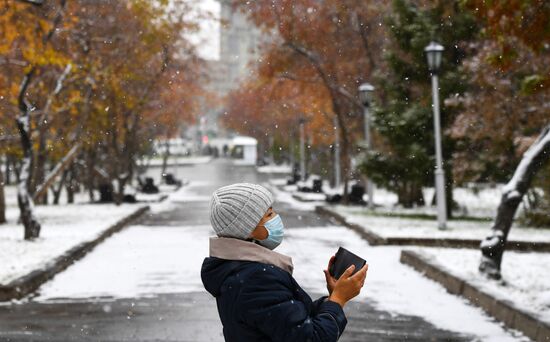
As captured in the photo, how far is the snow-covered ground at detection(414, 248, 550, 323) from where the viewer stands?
954 cm

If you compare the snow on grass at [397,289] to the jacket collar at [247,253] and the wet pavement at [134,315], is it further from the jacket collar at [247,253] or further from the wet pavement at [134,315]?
the jacket collar at [247,253]

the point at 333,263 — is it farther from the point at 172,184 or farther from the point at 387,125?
the point at 172,184

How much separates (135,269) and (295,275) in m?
2.55

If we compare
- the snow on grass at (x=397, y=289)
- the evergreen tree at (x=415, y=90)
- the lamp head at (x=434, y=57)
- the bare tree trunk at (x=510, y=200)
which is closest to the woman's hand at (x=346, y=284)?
the snow on grass at (x=397, y=289)

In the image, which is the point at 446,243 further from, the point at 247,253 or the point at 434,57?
the point at 247,253

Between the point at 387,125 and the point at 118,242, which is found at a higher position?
the point at 387,125

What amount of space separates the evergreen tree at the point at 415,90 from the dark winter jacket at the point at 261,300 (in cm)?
2240

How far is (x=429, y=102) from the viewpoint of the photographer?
2570 centimetres

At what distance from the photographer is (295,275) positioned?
1309cm

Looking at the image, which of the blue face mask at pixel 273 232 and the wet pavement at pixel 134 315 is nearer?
the blue face mask at pixel 273 232

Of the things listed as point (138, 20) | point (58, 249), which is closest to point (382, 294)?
point (58, 249)

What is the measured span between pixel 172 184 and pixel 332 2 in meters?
26.5

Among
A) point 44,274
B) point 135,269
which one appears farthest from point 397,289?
point 44,274

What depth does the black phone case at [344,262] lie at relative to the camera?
126 inches
